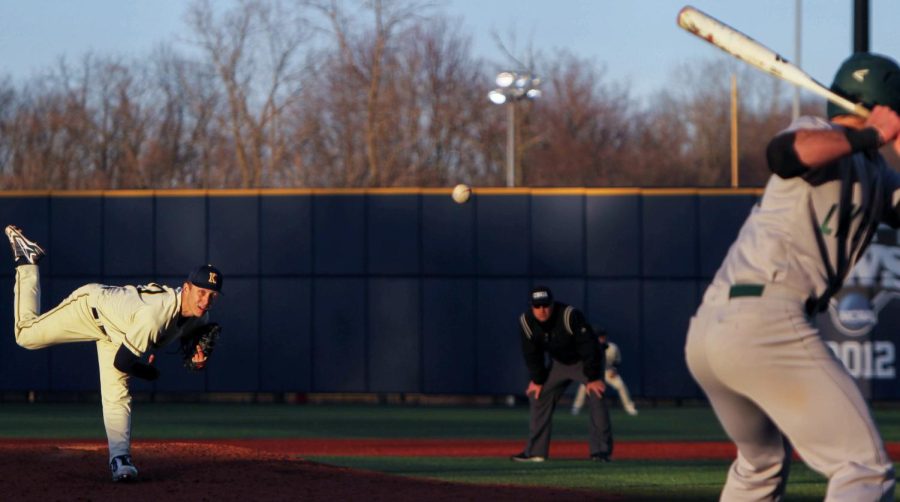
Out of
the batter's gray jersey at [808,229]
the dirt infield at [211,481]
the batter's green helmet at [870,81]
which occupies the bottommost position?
the dirt infield at [211,481]

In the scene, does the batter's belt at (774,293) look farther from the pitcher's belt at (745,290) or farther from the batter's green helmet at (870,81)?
the batter's green helmet at (870,81)

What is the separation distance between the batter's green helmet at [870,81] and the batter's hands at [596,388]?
8.12 metres

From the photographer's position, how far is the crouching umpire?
12922 mm

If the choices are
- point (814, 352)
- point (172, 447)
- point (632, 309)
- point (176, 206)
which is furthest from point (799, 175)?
point (176, 206)

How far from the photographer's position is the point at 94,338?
9.27 m

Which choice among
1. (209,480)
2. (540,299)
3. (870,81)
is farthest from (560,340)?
(870,81)

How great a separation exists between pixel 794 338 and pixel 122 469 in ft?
18.8

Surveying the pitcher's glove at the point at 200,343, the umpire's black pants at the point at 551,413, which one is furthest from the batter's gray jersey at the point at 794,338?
the umpire's black pants at the point at 551,413

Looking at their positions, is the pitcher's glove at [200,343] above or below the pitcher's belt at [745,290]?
below

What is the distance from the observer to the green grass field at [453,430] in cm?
1140

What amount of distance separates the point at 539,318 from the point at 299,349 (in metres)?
11.0

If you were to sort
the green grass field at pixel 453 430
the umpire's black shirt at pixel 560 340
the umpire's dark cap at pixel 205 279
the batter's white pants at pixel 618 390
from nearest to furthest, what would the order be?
the umpire's dark cap at pixel 205 279 < the green grass field at pixel 453 430 < the umpire's black shirt at pixel 560 340 < the batter's white pants at pixel 618 390

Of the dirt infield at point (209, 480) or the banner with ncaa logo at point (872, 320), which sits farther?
the banner with ncaa logo at point (872, 320)

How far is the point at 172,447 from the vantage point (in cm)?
1106
